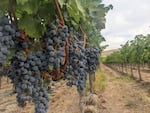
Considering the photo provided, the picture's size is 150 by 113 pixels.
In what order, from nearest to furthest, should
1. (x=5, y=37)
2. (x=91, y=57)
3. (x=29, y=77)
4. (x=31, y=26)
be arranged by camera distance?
1. (x=5, y=37)
2. (x=29, y=77)
3. (x=31, y=26)
4. (x=91, y=57)

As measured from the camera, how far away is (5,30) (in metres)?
1.95

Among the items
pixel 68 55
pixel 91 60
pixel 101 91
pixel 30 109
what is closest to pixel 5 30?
pixel 68 55

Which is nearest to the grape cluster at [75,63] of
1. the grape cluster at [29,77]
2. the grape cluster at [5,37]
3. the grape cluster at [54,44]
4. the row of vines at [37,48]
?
the row of vines at [37,48]

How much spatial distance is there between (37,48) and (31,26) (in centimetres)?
15

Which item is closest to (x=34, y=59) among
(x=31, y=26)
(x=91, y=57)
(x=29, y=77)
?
(x=29, y=77)

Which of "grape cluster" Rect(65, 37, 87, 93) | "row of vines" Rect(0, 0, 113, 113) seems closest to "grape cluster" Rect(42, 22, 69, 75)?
"row of vines" Rect(0, 0, 113, 113)

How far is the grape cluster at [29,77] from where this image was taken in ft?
6.67

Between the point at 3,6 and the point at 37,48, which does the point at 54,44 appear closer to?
the point at 37,48

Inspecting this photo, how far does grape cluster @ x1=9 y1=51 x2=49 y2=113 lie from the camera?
6.67 feet

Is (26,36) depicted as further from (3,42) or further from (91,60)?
(91,60)

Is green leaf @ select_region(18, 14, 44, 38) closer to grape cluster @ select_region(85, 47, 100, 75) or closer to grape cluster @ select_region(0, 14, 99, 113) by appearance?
grape cluster @ select_region(0, 14, 99, 113)

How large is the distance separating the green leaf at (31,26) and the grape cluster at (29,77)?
15 cm

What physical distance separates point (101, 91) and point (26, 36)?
18764 mm

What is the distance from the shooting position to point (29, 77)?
2059mm
